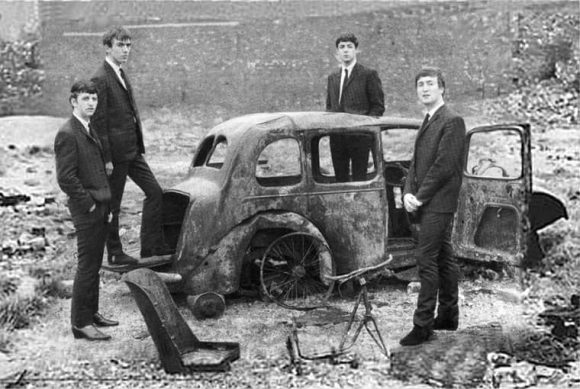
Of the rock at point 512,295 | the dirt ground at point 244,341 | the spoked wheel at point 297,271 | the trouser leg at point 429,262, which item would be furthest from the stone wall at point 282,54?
the trouser leg at point 429,262

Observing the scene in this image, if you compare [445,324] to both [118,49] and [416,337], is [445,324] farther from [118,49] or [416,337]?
[118,49]

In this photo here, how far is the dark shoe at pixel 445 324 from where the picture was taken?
5727mm

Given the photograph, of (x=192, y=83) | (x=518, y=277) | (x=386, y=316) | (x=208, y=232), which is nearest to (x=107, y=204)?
(x=208, y=232)

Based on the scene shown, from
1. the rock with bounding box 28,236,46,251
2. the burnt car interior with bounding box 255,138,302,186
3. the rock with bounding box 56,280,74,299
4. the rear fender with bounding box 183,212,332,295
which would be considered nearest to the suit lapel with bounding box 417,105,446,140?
the rear fender with bounding box 183,212,332,295

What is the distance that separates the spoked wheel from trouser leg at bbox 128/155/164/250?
1.04m

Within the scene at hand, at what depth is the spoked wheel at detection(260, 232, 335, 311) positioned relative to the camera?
6.42m

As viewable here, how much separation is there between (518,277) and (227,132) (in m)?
3.04

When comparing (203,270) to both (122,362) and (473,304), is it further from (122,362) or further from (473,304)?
(473,304)

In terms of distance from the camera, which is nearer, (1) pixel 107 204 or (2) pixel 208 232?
(1) pixel 107 204

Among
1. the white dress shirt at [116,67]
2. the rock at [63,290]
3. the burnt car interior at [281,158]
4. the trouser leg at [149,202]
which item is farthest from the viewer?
the burnt car interior at [281,158]

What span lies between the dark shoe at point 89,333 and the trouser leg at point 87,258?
37 mm

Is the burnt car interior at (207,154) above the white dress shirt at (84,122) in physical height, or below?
below

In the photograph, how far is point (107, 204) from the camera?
19.3 ft

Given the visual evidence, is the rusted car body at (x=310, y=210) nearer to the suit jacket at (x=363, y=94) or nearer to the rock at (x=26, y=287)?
the suit jacket at (x=363, y=94)
